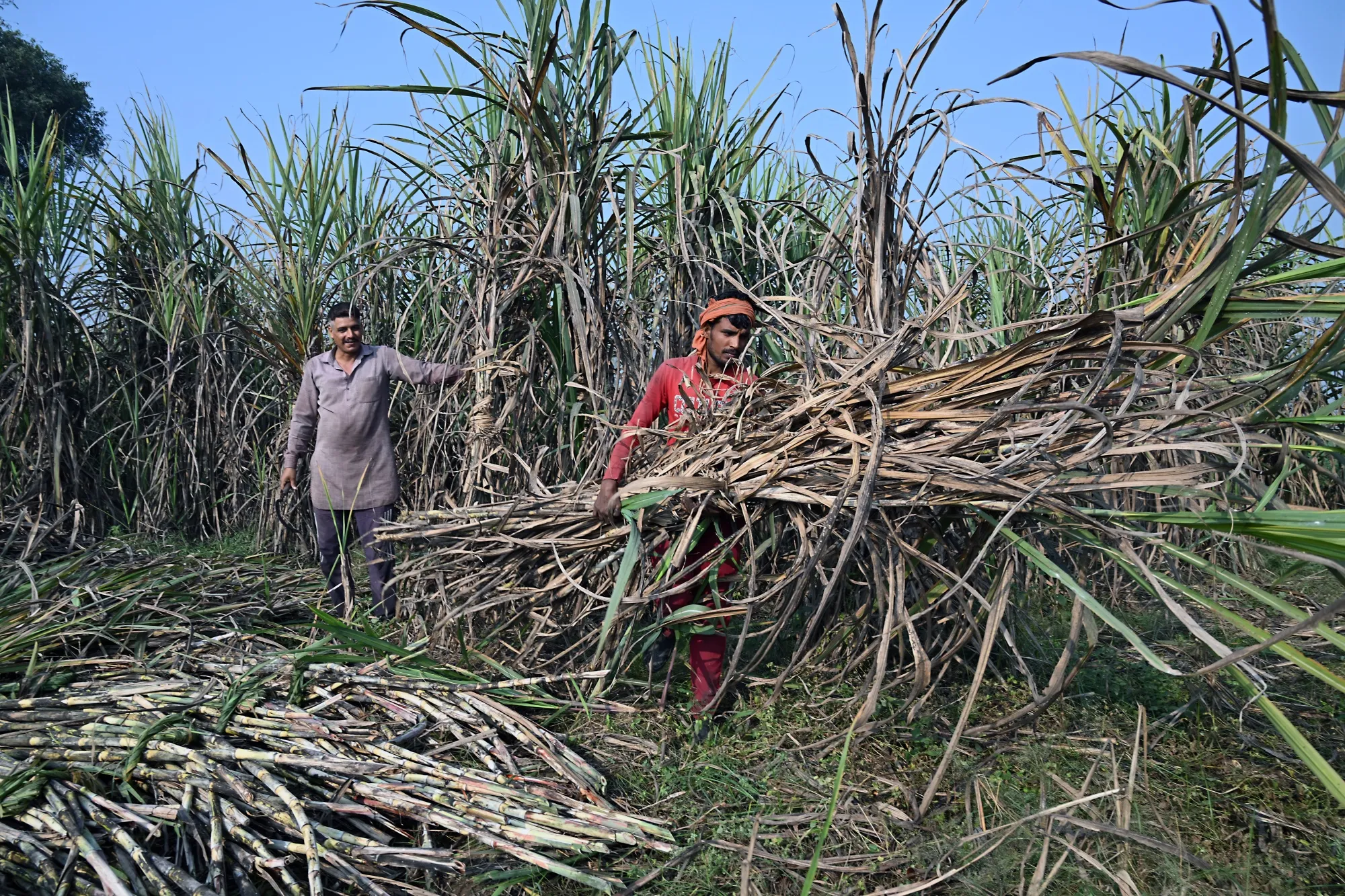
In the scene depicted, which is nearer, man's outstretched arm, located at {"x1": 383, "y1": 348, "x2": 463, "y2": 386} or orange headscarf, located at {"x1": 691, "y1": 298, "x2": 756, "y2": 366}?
orange headscarf, located at {"x1": 691, "y1": 298, "x2": 756, "y2": 366}

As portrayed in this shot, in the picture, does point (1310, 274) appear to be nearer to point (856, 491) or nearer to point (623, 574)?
point (856, 491)

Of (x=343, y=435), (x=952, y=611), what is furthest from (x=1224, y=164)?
(x=343, y=435)

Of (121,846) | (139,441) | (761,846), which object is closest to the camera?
(121,846)

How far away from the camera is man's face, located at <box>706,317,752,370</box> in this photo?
2.53 meters

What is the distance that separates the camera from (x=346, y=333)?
349 centimetres

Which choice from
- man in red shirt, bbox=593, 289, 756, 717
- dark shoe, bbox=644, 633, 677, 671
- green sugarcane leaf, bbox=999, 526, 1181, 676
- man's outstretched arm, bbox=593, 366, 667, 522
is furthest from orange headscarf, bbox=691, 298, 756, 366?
green sugarcane leaf, bbox=999, 526, 1181, 676

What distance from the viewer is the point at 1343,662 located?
2.69 meters

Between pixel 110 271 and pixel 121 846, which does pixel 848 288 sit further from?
pixel 110 271

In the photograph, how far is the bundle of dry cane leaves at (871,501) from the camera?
167cm

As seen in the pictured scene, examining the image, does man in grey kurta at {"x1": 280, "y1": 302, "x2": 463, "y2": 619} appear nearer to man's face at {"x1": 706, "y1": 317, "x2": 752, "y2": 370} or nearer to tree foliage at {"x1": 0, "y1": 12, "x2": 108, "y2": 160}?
man's face at {"x1": 706, "y1": 317, "x2": 752, "y2": 370}

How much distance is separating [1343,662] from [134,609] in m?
3.76

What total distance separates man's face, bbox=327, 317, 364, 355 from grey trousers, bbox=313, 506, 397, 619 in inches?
26.0

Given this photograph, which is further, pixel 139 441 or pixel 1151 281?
pixel 139 441

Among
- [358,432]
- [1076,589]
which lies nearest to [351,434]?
[358,432]
